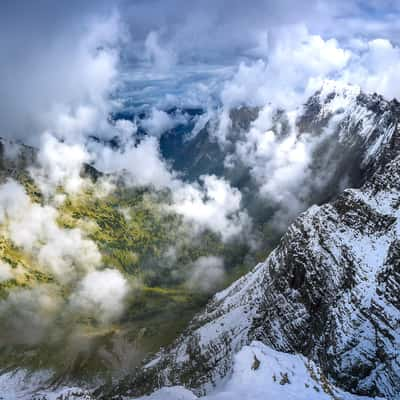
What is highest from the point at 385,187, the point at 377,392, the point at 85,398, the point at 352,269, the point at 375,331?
the point at 385,187

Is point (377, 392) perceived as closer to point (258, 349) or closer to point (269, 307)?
point (258, 349)

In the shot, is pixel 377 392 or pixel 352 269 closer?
pixel 377 392

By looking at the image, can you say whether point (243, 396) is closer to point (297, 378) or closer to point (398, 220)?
point (297, 378)

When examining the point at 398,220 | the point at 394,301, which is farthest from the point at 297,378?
the point at 398,220


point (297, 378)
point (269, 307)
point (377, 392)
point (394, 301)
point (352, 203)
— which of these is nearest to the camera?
point (297, 378)

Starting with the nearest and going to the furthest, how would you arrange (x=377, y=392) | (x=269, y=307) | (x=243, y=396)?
1. (x=243, y=396)
2. (x=377, y=392)
3. (x=269, y=307)

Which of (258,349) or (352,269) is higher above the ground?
(352,269)

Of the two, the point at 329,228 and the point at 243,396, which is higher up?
the point at 329,228

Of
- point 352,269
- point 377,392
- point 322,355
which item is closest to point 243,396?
point 377,392

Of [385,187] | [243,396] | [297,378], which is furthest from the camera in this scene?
[385,187]
